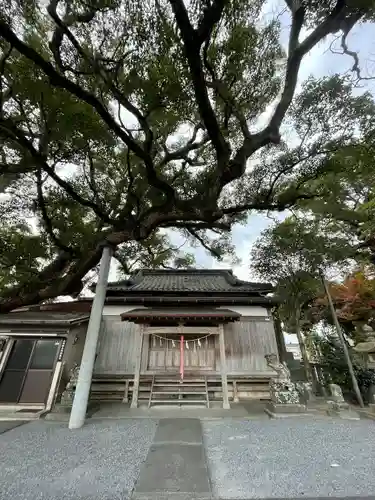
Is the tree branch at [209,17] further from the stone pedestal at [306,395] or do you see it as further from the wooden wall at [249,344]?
the stone pedestal at [306,395]

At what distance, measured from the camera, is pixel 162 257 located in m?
12.6

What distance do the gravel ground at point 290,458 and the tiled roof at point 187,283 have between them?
440 cm

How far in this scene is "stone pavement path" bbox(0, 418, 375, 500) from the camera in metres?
2.22

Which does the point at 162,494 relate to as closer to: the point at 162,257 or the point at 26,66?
the point at 26,66

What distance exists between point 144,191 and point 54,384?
612cm

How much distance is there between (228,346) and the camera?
727 centimetres

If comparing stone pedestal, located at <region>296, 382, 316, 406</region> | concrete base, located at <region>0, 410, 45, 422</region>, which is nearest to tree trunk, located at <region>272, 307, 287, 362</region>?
stone pedestal, located at <region>296, 382, 316, 406</region>

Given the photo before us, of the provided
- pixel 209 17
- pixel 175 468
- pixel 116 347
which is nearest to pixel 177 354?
pixel 116 347

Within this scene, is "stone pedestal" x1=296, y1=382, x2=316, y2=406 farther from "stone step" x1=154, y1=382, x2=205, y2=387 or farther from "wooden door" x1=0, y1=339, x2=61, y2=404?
"wooden door" x1=0, y1=339, x2=61, y2=404

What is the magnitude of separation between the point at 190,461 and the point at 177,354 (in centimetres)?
427

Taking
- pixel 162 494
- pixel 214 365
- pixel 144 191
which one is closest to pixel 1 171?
pixel 144 191

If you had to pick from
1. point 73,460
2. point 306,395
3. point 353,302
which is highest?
point 353,302

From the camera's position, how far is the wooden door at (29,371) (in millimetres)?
6137

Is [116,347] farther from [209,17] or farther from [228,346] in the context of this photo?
[209,17]
